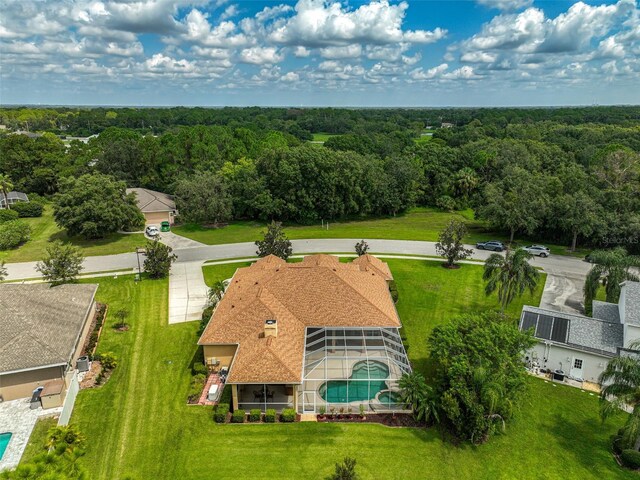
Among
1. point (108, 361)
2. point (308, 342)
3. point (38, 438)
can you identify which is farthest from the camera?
point (308, 342)

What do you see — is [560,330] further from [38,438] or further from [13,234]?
[13,234]

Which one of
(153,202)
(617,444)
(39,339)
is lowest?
(617,444)

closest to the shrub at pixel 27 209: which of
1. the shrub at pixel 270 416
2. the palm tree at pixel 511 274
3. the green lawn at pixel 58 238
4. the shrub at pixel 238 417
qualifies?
the green lawn at pixel 58 238

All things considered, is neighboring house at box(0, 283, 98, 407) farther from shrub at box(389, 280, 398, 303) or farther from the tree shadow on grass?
the tree shadow on grass

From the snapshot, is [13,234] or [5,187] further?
[5,187]

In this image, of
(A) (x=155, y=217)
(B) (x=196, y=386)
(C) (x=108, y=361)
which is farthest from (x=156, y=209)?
(B) (x=196, y=386)

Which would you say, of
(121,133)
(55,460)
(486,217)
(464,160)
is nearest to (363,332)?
A: (55,460)

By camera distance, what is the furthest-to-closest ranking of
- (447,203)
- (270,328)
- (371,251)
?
(447,203) → (371,251) → (270,328)

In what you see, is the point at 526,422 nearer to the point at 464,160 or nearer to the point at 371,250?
the point at 371,250
